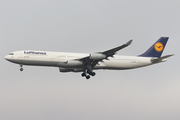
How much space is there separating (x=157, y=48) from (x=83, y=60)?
15.7 meters

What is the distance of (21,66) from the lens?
52906 millimetres

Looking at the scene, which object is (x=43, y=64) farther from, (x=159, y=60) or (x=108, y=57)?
(x=159, y=60)

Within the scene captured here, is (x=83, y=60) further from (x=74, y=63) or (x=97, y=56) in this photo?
(x=97, y=56)

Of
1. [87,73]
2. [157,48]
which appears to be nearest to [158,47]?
[157,48]

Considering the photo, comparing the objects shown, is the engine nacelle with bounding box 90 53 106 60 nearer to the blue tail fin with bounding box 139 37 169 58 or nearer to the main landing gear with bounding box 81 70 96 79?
the main landing gear with bounding box 81 70 96 79

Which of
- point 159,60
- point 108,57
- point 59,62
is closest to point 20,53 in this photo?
point 59,62

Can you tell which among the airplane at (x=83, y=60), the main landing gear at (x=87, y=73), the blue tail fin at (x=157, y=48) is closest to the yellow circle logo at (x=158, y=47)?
the blue tail fin at (x=157, y=48)

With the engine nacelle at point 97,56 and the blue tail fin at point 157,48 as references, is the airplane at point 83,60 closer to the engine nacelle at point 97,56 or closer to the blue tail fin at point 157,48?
the engine nacelle at point 97,56

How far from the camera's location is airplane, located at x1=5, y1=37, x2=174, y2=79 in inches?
2021

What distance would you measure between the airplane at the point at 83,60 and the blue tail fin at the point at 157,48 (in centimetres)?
123

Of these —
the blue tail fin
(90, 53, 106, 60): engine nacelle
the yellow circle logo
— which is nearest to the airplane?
(90, 53, 106, 60): engine nacelle

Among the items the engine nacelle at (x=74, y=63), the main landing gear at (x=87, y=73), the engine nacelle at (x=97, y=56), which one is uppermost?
the engine nacelle at (x=97, y=56)

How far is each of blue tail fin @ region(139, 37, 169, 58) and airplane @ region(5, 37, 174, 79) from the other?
4.03 feet

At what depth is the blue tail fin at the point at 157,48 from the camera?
59.0 meters
